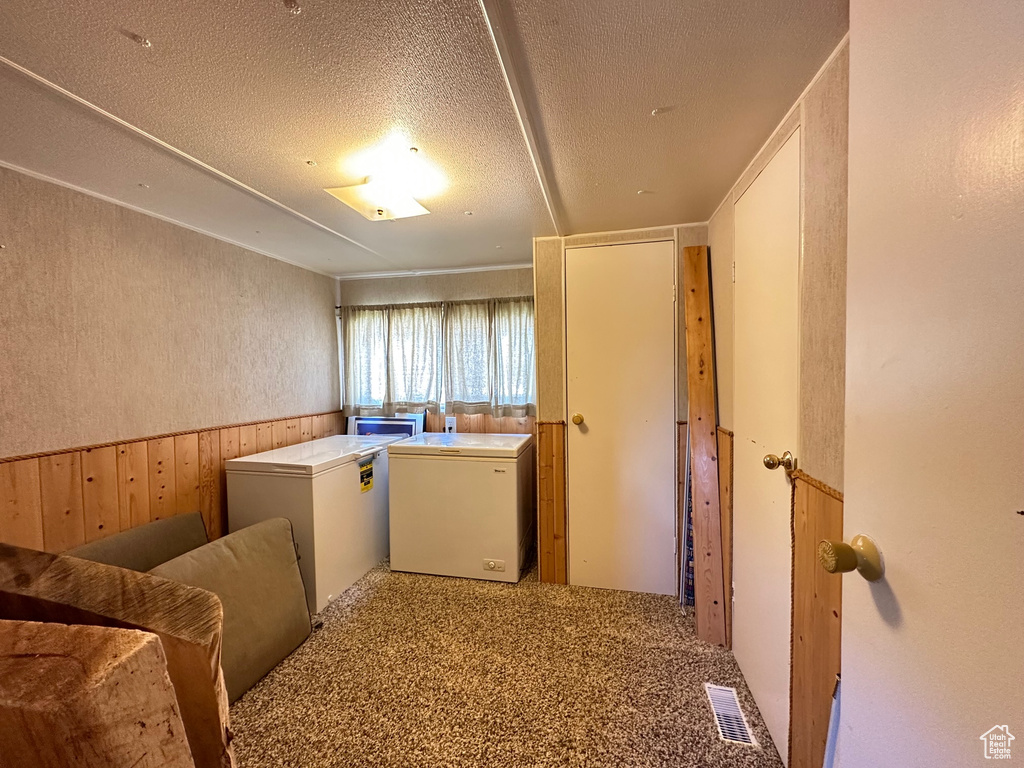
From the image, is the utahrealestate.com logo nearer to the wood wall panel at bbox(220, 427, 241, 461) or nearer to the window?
the window

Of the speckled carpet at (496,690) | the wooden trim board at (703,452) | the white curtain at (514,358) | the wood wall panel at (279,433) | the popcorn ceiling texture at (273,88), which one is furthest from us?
the white curtain at (514,358)

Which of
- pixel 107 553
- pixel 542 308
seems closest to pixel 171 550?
pixel 107 553

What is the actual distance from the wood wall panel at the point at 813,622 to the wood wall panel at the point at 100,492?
296 centimetres

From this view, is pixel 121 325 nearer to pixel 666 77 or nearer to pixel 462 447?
pixel 462 447

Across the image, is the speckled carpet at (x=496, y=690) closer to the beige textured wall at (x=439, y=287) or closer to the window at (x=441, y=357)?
the window at (x=441, y=357)

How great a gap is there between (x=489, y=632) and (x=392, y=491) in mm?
1104

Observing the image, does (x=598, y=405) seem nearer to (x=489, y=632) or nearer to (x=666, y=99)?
(x=489, y=632)

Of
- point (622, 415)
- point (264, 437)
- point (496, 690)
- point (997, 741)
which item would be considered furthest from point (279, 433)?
point (997, 741)

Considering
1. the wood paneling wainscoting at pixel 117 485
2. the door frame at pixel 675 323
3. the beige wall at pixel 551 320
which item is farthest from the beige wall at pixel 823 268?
the wood paneling wainscoting at pixel 117 485

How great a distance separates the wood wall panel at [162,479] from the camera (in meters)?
2.09

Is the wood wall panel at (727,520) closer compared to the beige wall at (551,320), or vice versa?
the wood wall panel at (727,520)

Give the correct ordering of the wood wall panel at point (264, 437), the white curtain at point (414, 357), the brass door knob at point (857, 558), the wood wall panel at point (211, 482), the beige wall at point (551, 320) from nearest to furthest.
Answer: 1. the brass door knob at point (857, 558)
2. the wood wall panel at point (211, 482)
3. the beige wall at point (551, 320)
4. the wood wall panel at point (264, 437)
5. the white curtain at point (414, 357)

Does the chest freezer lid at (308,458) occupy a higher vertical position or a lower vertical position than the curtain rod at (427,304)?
lower

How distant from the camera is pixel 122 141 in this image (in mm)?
1439
